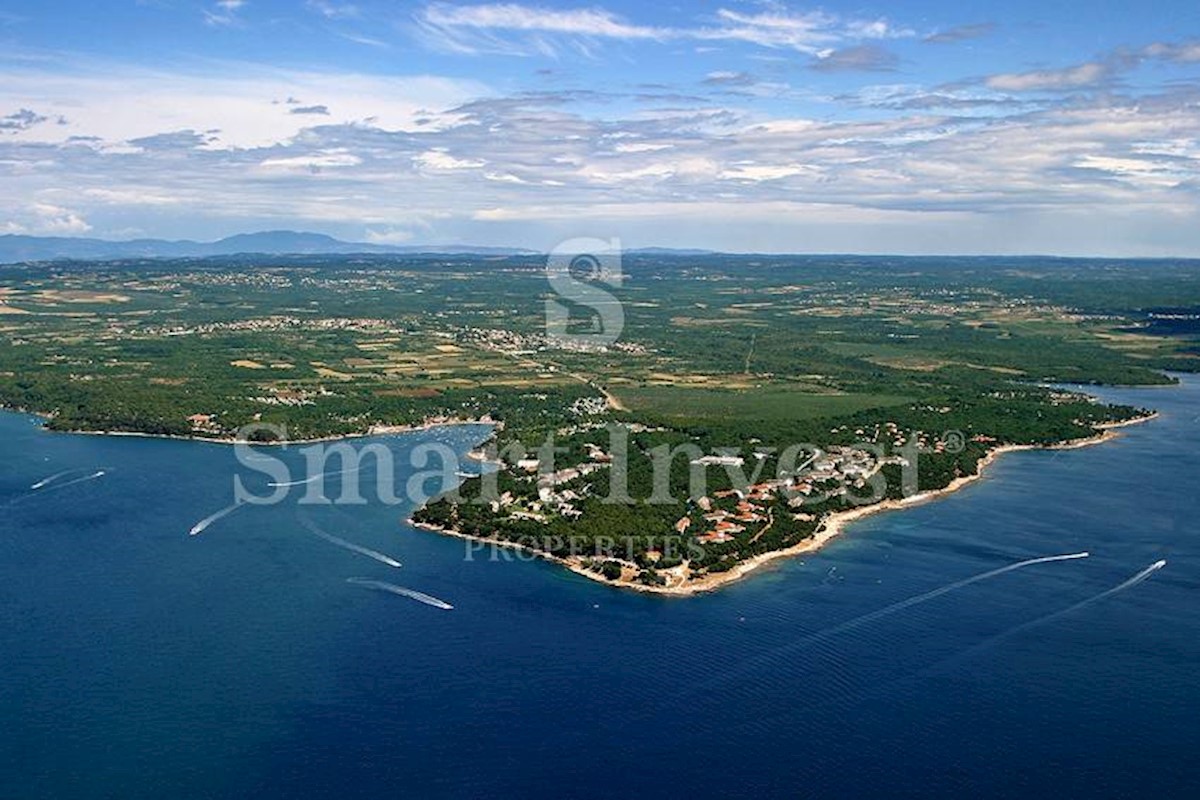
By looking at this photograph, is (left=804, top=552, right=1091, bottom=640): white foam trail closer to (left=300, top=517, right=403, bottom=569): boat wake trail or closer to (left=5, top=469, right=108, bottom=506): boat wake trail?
(left=300, top=517, right=403, bottom=569): boat wake trail

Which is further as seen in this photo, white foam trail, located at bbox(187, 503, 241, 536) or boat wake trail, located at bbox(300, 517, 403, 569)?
white foam trail, located at bbox(187, 503, 241, 536)

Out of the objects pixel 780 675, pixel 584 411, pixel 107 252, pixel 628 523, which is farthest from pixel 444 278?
pixel 107 252

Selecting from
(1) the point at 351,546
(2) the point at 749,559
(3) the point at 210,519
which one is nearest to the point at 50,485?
(3) the point at 210,519

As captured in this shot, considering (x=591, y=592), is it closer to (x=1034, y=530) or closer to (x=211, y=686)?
(x=211, y=686)

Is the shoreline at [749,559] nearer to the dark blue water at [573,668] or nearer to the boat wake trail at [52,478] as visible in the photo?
the dark blue water at [573,668]

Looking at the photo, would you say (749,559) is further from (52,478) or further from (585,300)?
(585,300)

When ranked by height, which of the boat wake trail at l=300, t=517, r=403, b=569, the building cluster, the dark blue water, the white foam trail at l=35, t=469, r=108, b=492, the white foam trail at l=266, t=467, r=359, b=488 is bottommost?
the dark blue water

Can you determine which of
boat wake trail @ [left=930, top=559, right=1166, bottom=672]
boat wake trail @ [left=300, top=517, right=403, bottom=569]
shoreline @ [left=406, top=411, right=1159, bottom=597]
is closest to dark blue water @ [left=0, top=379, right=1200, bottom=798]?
boat wake trail @ [left=930, top=559, right=1166, bottom=672]

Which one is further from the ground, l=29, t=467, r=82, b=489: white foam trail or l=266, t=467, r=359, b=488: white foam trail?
l=266, t=467, r=359, b=488: white foam trail
